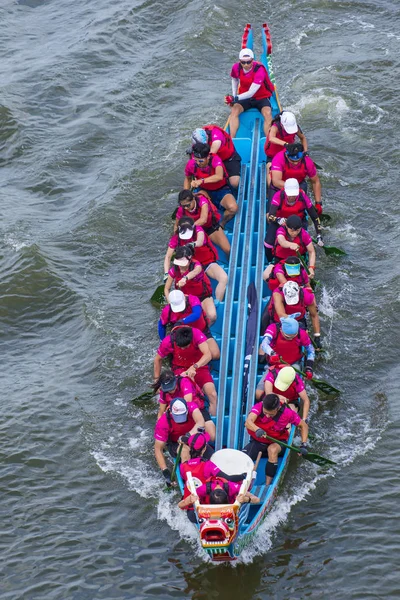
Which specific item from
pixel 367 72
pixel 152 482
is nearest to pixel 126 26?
pixel 367 72

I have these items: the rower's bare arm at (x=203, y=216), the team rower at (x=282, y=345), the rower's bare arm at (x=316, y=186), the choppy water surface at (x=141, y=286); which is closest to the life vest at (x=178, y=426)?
the choppy water surface at (x=141, y=286)

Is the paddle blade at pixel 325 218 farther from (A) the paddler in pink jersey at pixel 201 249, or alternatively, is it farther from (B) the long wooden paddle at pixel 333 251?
(A) the paddler in pink jersey at pixel 201 249

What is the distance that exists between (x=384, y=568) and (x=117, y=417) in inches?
171

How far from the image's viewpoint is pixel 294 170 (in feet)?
45.1

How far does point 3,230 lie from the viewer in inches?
645

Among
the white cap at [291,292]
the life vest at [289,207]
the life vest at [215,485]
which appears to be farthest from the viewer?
the life vest at [289,207]

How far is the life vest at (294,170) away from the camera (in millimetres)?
13688

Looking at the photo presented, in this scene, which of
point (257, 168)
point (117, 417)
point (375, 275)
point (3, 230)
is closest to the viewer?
point (117, 417)

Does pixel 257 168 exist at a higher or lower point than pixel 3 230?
higher

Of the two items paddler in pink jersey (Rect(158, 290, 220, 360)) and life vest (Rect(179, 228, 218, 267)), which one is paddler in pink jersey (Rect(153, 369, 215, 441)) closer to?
paddler in pink jersey (Rect(158, 290, 220, 360))

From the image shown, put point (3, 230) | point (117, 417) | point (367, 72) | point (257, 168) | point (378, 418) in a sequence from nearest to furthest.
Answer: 1. point (378, 418)
2. point (117, 417)
3. point (257, 168)
4. point (3, 230)
5. point (367, 72)

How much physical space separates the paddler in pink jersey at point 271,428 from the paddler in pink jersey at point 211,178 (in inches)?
183

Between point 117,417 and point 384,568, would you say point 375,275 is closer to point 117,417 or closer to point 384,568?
point 117,417

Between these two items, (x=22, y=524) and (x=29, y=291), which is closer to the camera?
(x=22, y=524)
